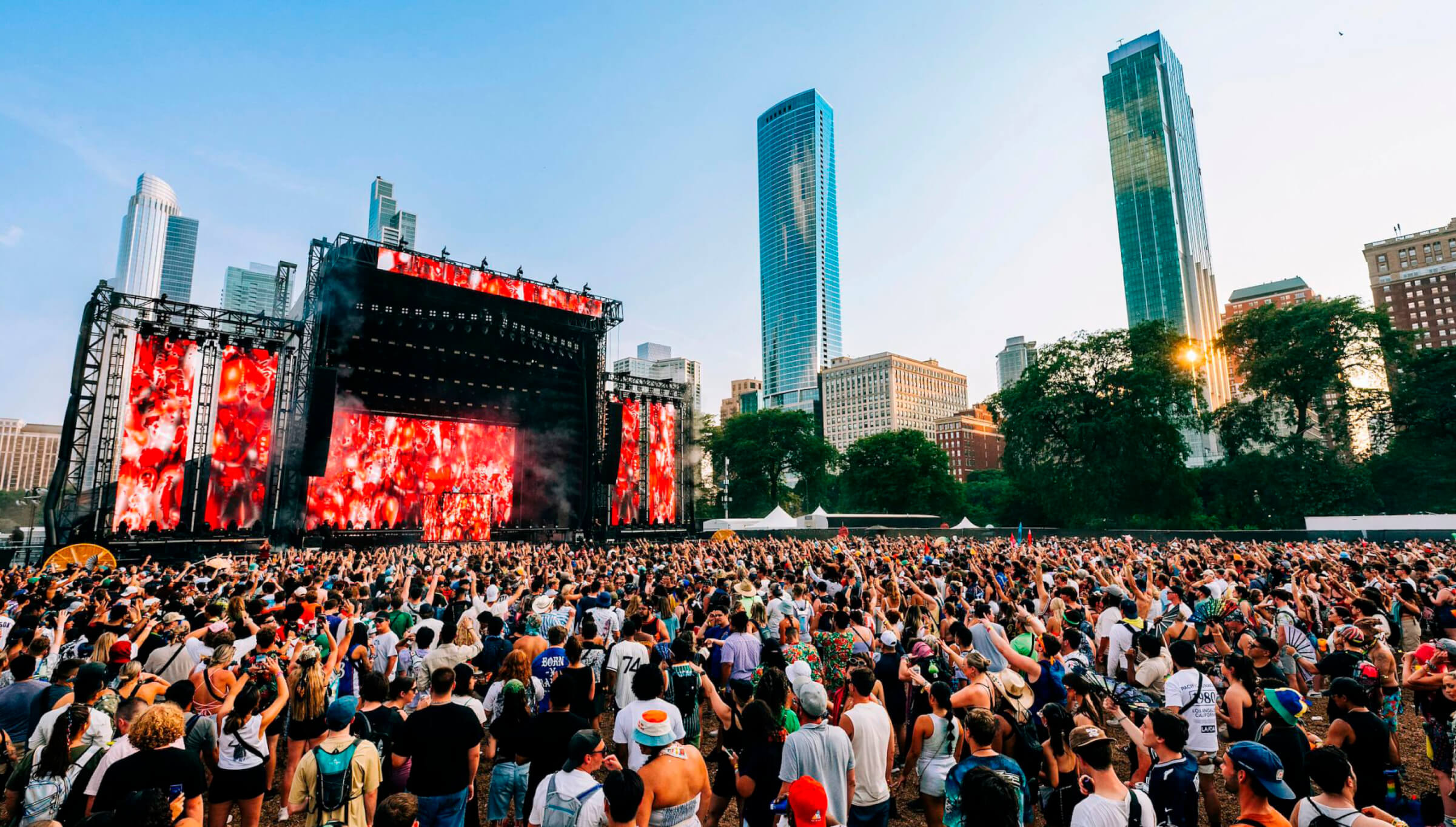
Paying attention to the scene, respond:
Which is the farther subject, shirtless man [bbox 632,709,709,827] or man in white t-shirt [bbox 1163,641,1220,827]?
man in white t-shirt [bbox 1163,641,1220,827]

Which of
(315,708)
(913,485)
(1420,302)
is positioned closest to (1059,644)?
(315,708)

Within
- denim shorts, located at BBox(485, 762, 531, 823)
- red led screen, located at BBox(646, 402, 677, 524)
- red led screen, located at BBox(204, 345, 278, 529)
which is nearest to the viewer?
denim shorts, located at BBox(485, 762, 531, 823)

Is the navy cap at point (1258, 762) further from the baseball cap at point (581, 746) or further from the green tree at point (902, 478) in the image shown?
the green tree at point (902, 478)

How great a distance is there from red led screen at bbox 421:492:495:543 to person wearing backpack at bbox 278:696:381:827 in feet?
94.0

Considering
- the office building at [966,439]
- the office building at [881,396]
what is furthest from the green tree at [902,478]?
the office building at [966,439]

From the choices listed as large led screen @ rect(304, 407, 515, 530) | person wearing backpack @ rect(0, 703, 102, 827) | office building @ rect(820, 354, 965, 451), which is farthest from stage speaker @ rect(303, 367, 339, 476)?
office building @ rect(820, 354, 965, 451)

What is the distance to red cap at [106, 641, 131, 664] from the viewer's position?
5.83 meters

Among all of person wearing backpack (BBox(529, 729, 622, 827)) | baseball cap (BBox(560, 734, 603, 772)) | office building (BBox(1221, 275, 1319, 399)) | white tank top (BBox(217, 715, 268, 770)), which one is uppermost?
office building (BBox(1221, 275, 1319, 399))

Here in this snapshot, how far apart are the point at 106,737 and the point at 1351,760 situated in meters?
7.86

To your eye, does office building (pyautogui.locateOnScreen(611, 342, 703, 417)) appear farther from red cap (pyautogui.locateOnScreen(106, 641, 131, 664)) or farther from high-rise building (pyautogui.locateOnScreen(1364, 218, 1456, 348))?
red cap (pyautogui.locateOnScreen(106, 641, 131, 664))

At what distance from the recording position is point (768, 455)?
67.7 meters

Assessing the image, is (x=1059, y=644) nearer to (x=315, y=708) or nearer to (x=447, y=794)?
(x=447, y=794)

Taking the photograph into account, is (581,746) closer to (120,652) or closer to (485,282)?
(120,652)

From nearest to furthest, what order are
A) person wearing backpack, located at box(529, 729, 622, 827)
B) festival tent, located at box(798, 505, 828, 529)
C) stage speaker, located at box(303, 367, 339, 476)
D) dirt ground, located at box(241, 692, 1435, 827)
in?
person wearing backpack, located at box(529, 729, 622, 827), dirt ground, located at box(241, 692, 1435, 827), stage speaker, located at box(303, 367, 339, 476), festival tent, located at box(798, 505, 828, 529)
